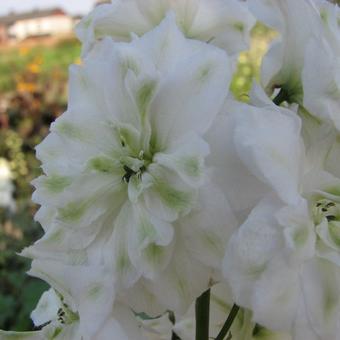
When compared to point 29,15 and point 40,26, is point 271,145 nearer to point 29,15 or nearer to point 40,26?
point 40,26

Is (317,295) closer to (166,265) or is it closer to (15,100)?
(166,265)

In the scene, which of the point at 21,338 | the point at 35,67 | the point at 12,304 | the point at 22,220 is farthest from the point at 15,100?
the point at 21,338

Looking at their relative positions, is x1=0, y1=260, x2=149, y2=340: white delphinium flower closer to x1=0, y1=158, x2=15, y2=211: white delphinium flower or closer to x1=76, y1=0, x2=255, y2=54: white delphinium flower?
x1=76, y1=0, x2=255, y2=54: white delphinium flower

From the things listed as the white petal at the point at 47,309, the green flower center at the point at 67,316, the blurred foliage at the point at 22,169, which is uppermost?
the green flower center at the point at 67,316

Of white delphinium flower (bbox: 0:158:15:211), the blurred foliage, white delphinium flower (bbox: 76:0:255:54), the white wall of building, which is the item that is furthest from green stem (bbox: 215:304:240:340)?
the white wall of building

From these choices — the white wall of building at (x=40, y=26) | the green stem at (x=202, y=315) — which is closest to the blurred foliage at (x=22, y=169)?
the green stem at (x=202, y=315)

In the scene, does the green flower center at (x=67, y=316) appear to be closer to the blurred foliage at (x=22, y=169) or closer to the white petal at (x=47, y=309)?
the white petal at (x=47, y=309)

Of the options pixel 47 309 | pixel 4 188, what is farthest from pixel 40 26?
pixel 47 309
